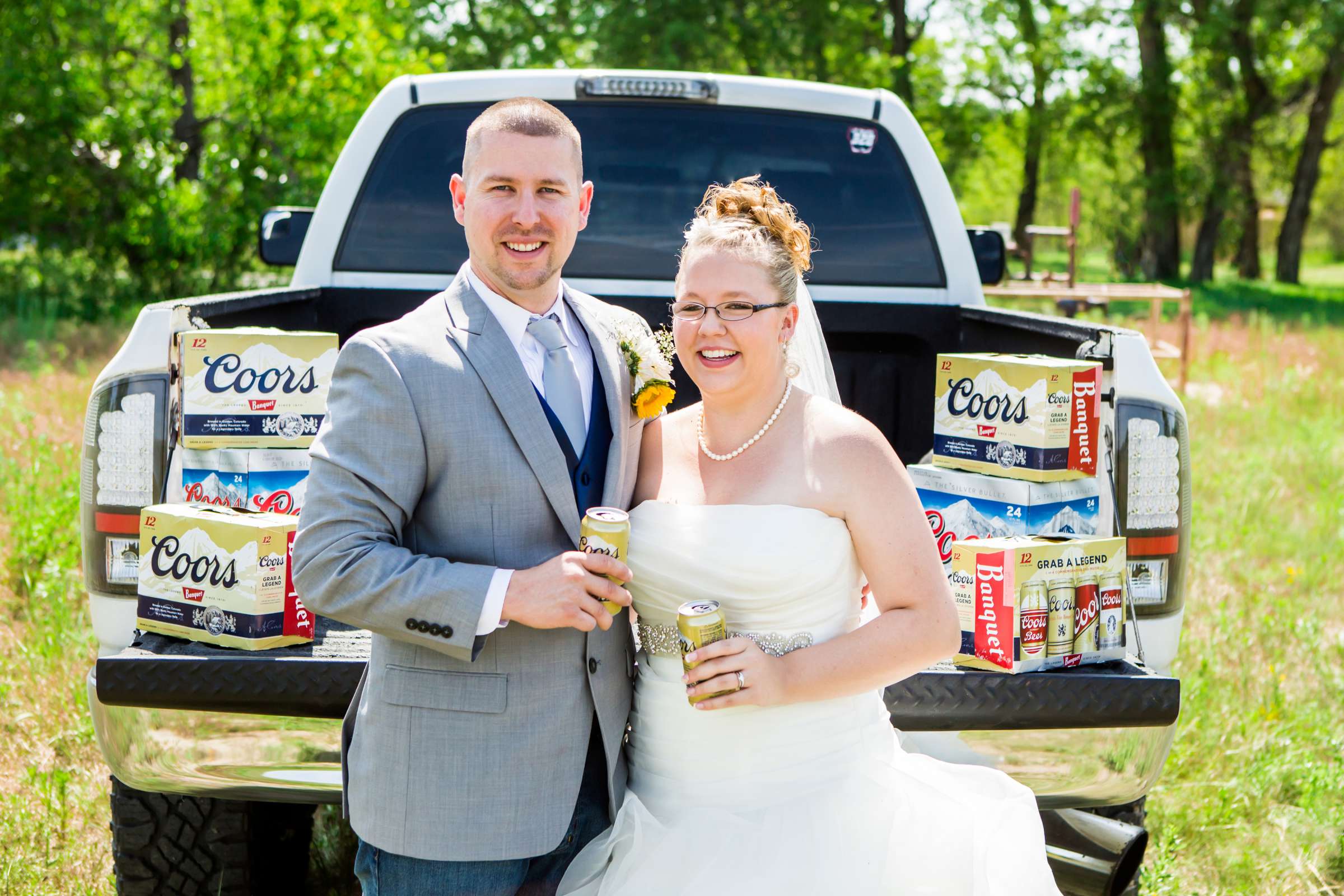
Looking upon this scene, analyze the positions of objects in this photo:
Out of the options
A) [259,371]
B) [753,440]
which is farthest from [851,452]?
[259,371]

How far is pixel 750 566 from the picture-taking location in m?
2.22

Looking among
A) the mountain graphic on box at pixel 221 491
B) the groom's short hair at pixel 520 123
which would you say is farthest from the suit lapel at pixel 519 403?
the mountain graphic on box at pixel 221 491

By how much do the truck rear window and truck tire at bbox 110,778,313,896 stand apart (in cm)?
179

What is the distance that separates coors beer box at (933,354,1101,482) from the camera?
2.69 meters

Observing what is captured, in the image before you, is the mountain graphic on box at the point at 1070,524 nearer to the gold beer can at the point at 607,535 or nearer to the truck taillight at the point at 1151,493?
the truck taillight at the point at 1151,493

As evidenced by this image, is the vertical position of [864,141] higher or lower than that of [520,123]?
higher

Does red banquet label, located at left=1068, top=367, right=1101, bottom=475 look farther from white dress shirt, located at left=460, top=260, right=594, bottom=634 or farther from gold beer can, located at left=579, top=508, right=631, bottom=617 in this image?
gold beer can, located at left=579, top=508, right=631, bottom=617

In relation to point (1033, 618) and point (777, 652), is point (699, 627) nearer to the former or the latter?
point (777, 652)

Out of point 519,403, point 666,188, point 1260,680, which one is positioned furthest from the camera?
point 1260,680

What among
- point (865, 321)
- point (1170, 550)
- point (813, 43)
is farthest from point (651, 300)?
point (813, 43)

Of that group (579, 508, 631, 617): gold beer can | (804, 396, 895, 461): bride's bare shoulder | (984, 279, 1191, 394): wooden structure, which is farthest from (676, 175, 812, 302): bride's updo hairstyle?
(984, 279, 1191, 394): wooden structure

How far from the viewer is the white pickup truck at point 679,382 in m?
2.43

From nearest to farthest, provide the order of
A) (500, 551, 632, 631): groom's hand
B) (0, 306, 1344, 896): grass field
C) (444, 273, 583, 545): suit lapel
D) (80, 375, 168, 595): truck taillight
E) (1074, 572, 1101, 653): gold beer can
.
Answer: (500, 551, 632, 631): groom's hand → (444, 273, 583, 545): suit lapel → (1074, 572, 1101, 653): gold beer can → (80, 375, 168, 595): truck taillight → (0, 306, 1344, 896): grass field

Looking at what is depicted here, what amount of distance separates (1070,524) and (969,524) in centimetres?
22
